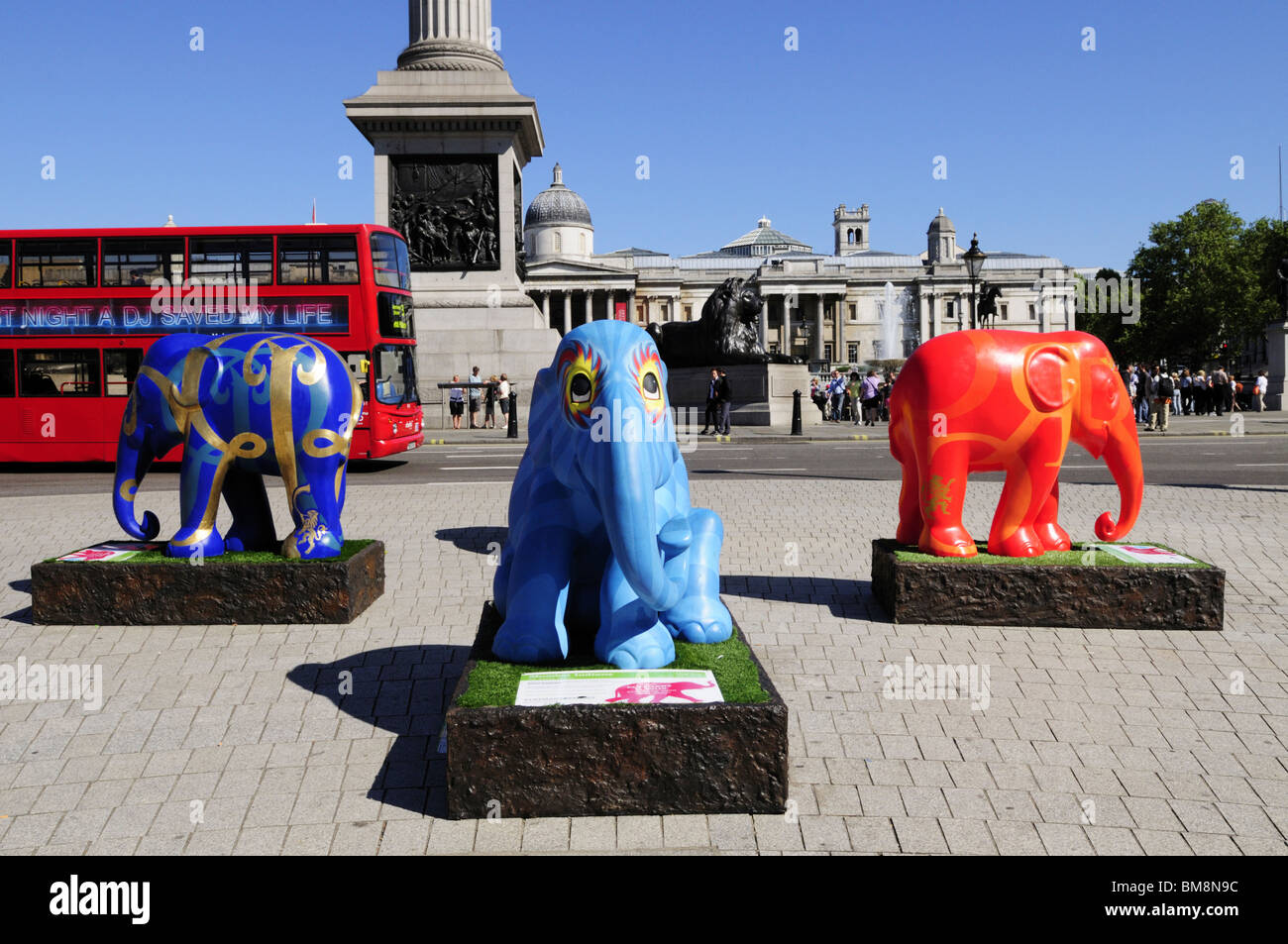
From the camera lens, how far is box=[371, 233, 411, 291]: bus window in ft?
53.8

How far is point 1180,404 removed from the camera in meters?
37.1

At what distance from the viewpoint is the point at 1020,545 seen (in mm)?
6695

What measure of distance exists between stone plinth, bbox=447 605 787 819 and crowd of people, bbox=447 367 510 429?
21497mm

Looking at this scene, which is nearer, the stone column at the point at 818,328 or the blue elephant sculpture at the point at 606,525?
the blue elephant sculpture at the point at 606,525

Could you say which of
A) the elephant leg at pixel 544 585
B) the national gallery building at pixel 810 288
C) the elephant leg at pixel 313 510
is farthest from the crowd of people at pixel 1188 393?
the national gallery building at pixel 810 288

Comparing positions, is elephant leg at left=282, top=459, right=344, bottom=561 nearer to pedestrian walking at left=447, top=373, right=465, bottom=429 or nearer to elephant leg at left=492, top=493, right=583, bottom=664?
elephant leg at left=492, top=493, right=583, bottom=664

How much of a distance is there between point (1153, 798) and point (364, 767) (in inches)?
→ 115

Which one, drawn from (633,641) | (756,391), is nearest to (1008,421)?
(633,641)

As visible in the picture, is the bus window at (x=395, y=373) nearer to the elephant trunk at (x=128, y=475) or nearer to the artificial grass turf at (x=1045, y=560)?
the elephant trunk at (x=128, y=475)

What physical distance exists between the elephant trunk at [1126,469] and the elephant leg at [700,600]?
3231 millimetres

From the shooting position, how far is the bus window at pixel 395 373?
16.8 m

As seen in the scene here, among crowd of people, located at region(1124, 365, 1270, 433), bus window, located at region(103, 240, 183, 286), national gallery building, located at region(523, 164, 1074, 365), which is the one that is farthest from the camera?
national gallery building, located at region(523, 164, 1074, 365)

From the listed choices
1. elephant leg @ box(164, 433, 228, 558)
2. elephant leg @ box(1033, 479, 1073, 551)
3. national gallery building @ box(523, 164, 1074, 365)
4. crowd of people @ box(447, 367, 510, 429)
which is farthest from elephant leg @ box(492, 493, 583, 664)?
national gallery building @ box(523, 164, 1074, 365)

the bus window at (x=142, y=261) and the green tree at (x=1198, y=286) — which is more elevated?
the green tree at (x=1198, y=286)
